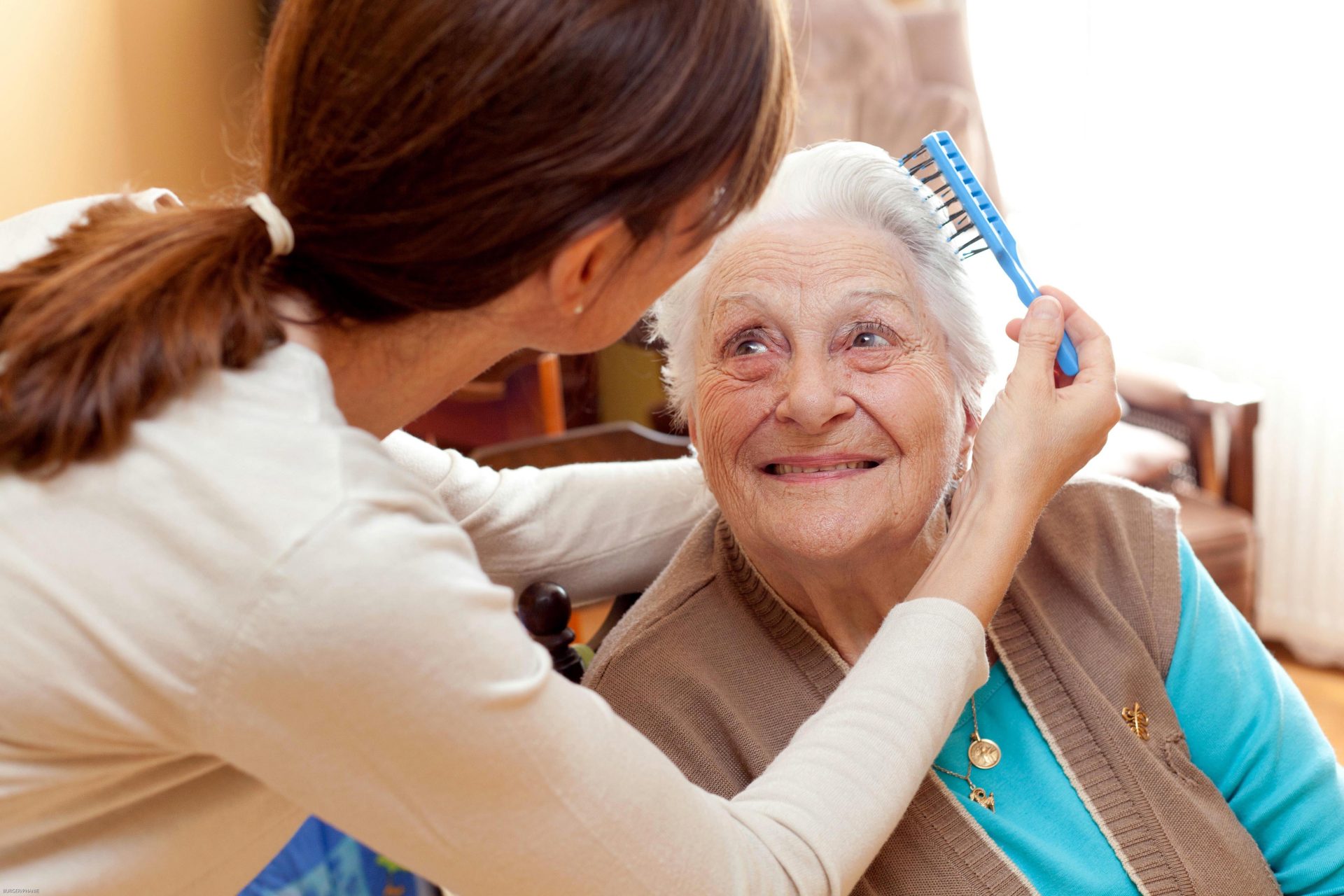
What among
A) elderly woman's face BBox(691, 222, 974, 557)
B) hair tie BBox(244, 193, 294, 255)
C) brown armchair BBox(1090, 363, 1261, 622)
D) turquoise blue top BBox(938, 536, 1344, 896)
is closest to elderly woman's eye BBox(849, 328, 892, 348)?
elderly woman's face BBox(691, 222, 974, 557)

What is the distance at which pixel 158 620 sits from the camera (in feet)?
2.21

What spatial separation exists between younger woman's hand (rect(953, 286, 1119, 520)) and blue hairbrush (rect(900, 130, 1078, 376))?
0.03 m

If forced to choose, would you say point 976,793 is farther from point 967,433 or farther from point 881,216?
point 881,216

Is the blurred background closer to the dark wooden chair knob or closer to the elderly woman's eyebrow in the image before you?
the elderly woman's eyebrow

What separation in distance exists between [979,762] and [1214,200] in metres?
2.56

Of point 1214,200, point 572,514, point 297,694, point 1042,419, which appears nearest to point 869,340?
point 1042,419

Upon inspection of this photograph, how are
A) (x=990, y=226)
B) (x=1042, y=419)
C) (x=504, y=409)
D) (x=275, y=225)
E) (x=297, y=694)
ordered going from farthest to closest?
(x=504, y=409)
(x=990, y=226)
(x=1042, y=419)
(x=275, y=225)
(x=297, y=694)

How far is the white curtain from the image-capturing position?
3115 mm

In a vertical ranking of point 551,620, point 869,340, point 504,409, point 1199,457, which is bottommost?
point 1199,457

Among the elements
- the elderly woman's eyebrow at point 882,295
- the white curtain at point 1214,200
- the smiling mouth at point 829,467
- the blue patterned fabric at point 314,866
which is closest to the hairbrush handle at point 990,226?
the elderly woman's eyebrow at point 882,295

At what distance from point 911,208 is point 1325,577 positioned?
8.40ft

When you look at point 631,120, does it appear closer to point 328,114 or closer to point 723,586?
point 328,114

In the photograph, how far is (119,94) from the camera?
254 cm

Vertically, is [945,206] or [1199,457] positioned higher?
[945,206]
